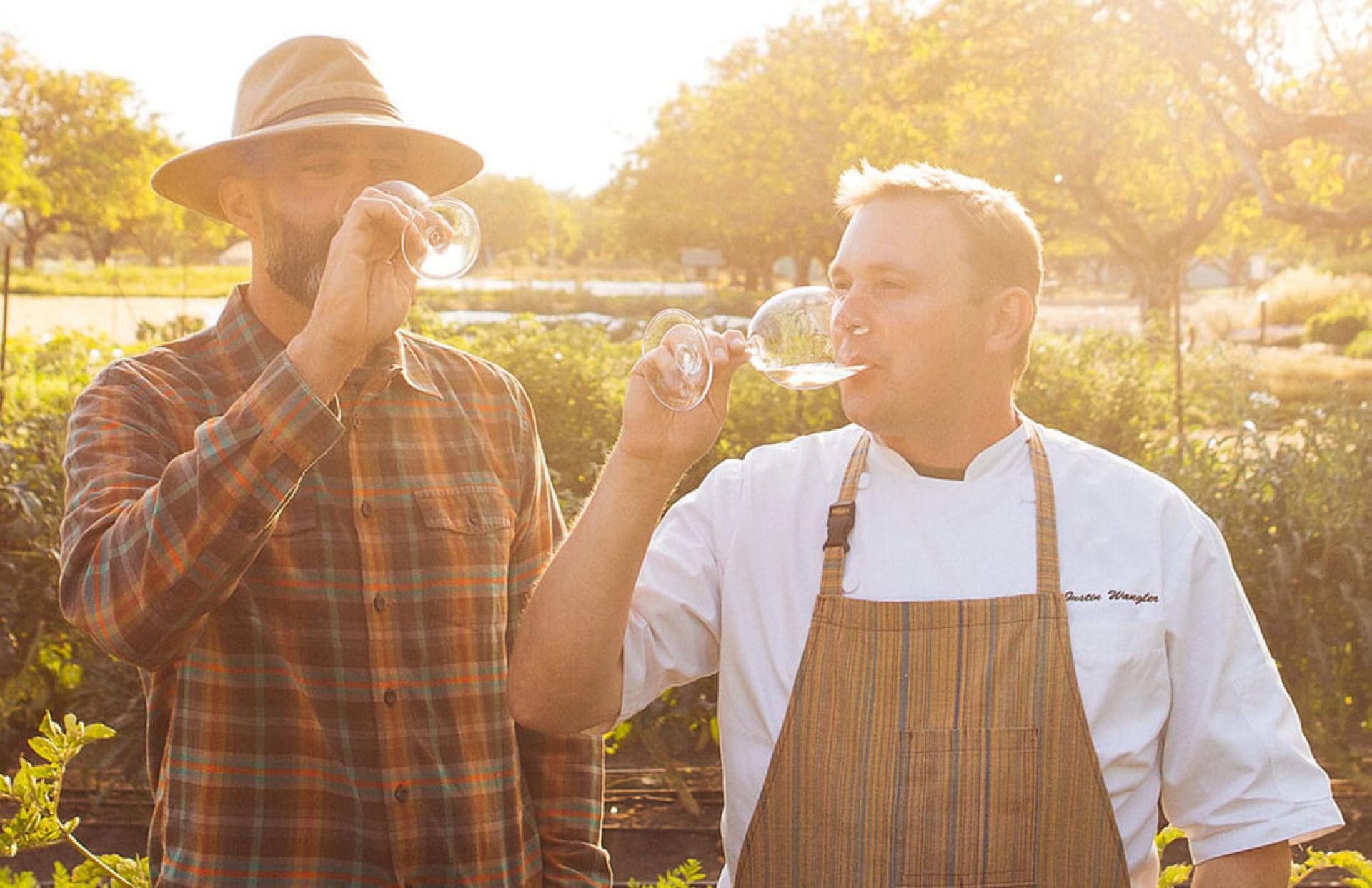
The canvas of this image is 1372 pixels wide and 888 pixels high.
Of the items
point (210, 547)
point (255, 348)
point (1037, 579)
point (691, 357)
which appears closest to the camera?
point (210, 547)

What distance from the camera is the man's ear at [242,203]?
2314 mm

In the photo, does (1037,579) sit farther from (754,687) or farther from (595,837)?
(595,837)

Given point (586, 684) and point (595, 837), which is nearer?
point (586, 684)

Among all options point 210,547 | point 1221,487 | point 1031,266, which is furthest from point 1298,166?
point 210,547

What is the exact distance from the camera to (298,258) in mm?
2197

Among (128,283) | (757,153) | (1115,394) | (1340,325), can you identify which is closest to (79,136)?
(128,283)

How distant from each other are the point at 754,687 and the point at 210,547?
85cm

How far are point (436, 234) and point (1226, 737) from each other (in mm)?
1430

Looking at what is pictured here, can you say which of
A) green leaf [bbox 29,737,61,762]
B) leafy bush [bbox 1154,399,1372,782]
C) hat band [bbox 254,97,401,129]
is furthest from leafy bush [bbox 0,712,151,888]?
leafy bush [bbox 1154,399,1372,782]

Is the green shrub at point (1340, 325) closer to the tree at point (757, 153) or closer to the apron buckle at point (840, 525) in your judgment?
the tree at point (757, 153)

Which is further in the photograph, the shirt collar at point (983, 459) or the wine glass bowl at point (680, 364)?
the shirt collar at point (983, 459)

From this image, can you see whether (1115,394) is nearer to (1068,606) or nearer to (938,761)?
(1068,606)

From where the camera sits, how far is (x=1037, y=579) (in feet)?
6.93

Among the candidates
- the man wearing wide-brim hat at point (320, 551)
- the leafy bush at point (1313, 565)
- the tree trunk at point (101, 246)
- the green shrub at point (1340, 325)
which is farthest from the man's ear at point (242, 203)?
the tree trunk at point (101, 246)
